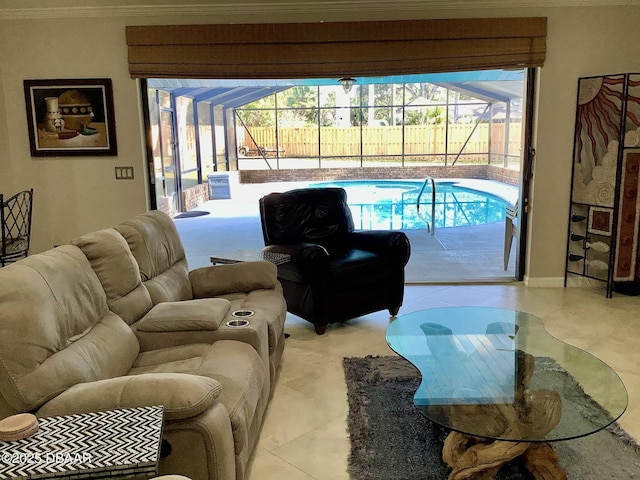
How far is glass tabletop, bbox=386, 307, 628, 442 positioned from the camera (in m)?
1.95

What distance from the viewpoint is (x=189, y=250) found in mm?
6258

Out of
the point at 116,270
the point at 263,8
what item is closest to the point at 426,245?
the point at 263,8

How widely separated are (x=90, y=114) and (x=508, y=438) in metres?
4.11

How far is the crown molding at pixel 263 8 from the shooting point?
430 cm

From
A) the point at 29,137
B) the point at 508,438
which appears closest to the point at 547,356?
the point at 508,438

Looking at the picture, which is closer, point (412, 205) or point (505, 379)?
point (505, 379)

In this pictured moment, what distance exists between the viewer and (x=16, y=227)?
441cm

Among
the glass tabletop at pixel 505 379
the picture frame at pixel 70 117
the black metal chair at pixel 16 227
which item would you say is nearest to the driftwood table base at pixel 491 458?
the glass tabletop at pixel 505 379

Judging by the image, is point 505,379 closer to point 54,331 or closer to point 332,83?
point 54,331

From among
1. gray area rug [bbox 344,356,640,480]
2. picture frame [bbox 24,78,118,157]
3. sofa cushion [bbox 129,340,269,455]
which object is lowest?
gray area rug [bbox 344,356,640,480]

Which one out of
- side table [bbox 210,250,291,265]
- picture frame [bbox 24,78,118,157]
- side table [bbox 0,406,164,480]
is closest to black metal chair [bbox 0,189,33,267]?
picture frame [bbox 24,78,118,157]

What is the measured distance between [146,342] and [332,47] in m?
2.95

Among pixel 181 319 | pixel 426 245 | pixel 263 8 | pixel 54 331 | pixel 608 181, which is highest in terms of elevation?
pixel 263 8

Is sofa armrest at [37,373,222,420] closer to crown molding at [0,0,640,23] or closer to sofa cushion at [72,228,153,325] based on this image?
sofa cushion at [72,228,153,325]
